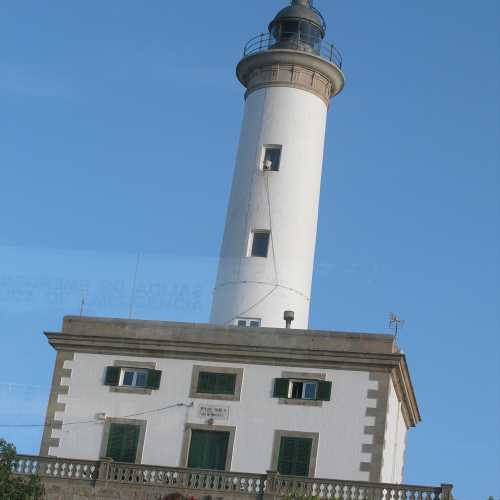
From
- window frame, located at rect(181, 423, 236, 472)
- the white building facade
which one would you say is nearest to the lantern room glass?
the white building facade

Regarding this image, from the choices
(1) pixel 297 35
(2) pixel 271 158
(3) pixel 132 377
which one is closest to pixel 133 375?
(3) pixel 132 377

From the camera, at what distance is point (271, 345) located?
146 feet

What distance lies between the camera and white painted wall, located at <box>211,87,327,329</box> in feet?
165

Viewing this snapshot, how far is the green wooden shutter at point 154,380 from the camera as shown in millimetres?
44594

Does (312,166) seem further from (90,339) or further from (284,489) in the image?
(284,489)

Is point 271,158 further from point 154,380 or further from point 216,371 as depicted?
point 154,380

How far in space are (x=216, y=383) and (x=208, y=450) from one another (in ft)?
7.16

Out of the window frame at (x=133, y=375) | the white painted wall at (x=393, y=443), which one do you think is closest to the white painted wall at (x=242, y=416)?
the window frame at (x=133, y=375)

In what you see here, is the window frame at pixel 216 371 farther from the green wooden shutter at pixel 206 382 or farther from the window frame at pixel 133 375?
the window frame at pixel 133 375

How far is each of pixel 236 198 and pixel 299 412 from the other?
11578mm

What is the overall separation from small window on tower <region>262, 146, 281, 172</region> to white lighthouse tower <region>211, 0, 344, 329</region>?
0.12ft

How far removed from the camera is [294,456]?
42.9m

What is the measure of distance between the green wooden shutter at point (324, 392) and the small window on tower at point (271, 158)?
11.3m

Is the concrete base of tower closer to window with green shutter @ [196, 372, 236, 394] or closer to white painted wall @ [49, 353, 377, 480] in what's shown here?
window with green shutter @ [196, 372, 236, 394]
